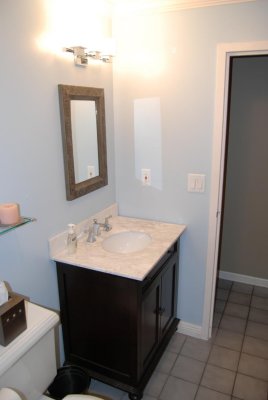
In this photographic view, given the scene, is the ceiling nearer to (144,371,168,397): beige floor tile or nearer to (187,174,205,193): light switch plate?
(187,174,205,193): light switch plate

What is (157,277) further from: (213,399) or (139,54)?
(139,54)

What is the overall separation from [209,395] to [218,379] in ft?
0.46

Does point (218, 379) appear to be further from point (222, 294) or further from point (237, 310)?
point (222, 294)

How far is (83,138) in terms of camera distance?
1991 millimetres

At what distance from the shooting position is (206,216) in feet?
7.22

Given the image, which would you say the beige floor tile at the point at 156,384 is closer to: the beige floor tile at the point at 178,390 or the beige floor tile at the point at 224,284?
the beige floor tile at the point at 178,390

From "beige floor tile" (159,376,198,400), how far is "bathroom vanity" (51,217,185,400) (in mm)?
153

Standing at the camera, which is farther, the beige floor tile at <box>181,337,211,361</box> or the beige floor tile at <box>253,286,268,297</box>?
the beige floor tile at <box>253,286,268,297</box>

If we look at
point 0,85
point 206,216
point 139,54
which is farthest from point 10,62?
point 206,216

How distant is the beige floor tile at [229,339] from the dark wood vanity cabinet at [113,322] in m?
0.57

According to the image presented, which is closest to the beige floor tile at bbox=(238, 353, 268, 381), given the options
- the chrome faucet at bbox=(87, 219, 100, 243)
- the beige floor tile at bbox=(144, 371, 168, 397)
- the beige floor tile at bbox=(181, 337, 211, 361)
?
the beige floor tile at bbox=(181, 337, 211, 361)

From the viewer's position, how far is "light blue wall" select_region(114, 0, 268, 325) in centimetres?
192

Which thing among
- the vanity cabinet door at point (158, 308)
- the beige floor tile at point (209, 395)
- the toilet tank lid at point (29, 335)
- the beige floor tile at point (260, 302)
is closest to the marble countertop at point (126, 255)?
the vanity cabinet door at point (158, 308)

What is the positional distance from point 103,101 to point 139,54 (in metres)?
0.38
